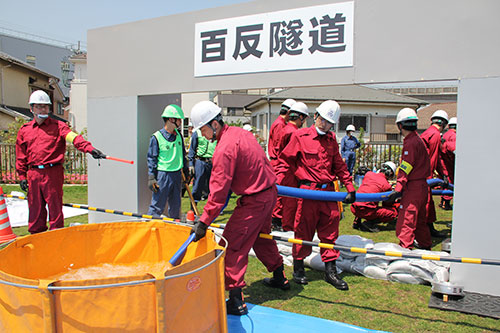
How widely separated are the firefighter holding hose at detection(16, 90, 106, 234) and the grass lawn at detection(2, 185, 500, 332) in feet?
9.68

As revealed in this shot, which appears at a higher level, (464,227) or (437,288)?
(464,227)

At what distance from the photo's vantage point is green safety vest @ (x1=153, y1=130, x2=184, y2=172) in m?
6.24

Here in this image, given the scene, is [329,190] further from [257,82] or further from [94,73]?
[94,73]

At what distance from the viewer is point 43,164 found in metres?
5.49

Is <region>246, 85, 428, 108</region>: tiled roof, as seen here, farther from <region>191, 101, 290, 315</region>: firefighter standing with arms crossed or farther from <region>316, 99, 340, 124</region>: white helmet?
<region>191, 101, 290, 315</region>: firefighter standing with arms crossed

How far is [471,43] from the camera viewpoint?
13.4ft

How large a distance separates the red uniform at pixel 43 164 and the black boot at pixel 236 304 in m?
3.27

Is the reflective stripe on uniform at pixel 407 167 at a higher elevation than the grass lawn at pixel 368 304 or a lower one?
higher

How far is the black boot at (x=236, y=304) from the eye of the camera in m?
3.54

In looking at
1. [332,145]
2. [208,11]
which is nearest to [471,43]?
[332,145]

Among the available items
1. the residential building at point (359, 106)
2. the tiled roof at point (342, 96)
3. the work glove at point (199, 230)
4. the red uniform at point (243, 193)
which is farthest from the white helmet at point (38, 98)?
the residential building at point (359, 106)

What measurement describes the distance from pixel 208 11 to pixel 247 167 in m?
3.23

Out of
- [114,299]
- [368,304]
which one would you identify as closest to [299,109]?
[368,304]

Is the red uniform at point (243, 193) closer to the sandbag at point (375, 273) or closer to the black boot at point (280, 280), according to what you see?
the black boot at point (280, 280)
